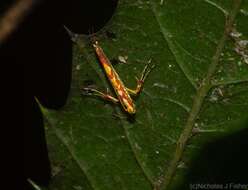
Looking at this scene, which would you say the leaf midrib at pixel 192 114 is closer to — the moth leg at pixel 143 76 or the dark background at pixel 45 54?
the moth leg at pixel 143 76

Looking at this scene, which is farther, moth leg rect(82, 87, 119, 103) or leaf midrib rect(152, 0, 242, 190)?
moth leg rect(82, 87, 119, 103)

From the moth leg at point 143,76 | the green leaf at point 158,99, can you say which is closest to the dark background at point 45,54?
the green leaf at point 158,99

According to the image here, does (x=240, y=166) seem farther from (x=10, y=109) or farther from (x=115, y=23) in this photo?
(x=10, y=109)

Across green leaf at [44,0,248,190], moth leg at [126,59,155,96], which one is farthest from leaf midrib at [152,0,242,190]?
moth leg at [126,59,155,96]

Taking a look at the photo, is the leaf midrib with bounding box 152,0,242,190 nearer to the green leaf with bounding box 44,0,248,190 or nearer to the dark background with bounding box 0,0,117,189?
the green leaf with bounding box 44,0,248,190

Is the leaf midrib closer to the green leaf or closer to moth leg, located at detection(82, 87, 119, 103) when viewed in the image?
the green leaf

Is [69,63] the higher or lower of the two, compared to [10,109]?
higher

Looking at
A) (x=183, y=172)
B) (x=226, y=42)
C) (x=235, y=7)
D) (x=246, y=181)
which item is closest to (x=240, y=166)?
(x=246, y=181)

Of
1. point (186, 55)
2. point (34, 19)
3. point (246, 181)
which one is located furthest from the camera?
point (34, 19)
